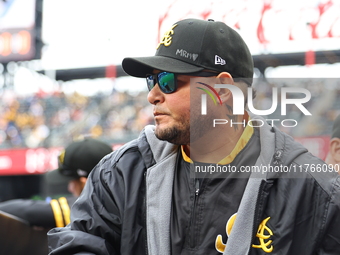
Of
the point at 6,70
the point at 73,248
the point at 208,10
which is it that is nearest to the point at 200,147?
the point at 73,248

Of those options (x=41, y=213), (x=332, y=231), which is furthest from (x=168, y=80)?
(x=41, y=213)

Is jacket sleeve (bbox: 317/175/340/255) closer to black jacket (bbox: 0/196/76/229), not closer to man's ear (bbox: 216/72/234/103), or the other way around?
man's ear (bbox: 216/72/234/103)

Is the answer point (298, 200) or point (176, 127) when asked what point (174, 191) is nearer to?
point (176, 127)

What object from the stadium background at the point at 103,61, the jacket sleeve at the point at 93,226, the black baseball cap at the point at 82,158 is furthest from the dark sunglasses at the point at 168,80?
the stadium background at the point at 103,61

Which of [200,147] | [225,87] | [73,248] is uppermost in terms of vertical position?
[225,87]

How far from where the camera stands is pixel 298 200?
62.3 inches

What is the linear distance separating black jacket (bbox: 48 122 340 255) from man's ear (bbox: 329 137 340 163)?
2.98ft

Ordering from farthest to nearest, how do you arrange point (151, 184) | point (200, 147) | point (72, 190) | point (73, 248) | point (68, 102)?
1. point (68, 102)
2. point (72, 190)
3. point (200, 147)
4. point (151, 184)
5. point (73, 248)

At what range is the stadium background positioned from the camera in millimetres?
11086

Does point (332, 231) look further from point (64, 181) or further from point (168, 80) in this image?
point (64, 181)

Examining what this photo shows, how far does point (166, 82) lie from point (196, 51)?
177mm

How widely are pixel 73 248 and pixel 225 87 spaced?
0.90 meters

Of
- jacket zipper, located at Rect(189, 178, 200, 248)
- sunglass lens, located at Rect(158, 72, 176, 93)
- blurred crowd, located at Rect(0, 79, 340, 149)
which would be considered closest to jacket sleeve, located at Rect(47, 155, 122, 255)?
jacket zipper, located at Rect(189, 178, 200, 248)

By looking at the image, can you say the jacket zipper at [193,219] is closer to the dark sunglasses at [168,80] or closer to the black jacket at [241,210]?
the black jacket at [241,210]
